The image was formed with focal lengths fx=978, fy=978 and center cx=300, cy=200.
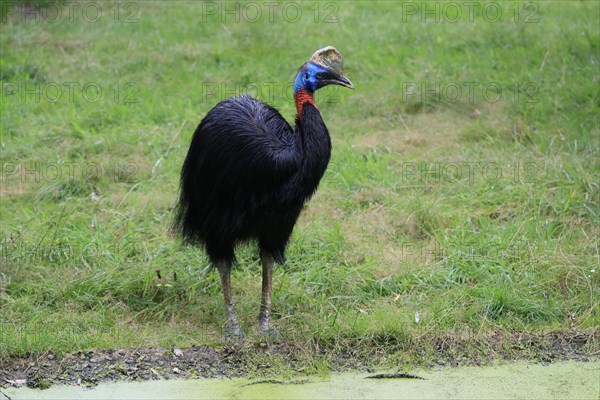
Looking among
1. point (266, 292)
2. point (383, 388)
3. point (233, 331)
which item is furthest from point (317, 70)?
point (383, 388)

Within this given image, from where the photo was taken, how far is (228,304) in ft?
16.8

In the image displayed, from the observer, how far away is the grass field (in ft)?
17.2

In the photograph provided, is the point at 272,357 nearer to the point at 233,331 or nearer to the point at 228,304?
the point at 233,331

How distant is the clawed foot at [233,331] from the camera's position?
5.00m

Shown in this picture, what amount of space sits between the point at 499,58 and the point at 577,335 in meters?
4.17

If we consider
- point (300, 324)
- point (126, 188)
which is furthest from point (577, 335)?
point (126, 188)

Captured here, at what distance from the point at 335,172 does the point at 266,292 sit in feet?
6.19

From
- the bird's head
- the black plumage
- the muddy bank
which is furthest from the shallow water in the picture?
the bird's head

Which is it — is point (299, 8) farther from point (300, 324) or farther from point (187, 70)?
point (300, 324)

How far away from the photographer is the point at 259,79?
858cm

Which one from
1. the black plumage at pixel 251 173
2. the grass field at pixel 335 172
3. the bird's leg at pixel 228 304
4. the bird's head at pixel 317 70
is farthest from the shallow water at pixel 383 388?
the bird's head at pixel 317 70

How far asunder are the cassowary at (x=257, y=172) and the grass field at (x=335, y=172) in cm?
41

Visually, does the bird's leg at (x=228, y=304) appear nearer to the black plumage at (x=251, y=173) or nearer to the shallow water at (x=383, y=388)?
the black plumage at (x=251, y=173)

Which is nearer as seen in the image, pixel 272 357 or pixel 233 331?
pixel 272 357
